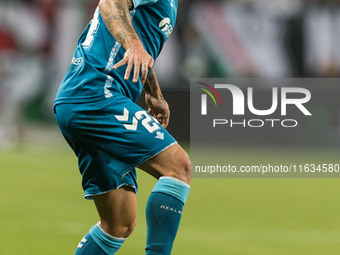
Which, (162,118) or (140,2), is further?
(162,118)

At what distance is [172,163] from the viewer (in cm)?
352

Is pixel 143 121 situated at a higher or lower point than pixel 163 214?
higher

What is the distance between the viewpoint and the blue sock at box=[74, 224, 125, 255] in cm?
401

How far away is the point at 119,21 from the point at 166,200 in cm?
91

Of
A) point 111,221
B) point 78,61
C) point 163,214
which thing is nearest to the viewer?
point 163,214

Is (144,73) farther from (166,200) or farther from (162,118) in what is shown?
(162,118)

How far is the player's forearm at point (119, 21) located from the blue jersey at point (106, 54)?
117mm

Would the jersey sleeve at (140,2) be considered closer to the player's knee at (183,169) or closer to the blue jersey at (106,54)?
the blue jersey at (106,54)

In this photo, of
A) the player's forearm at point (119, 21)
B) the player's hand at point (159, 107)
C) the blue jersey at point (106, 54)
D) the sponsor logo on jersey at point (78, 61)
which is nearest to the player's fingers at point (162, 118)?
the player's hand at point (159, 107)

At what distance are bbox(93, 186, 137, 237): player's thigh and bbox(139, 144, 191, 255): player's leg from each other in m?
0.40

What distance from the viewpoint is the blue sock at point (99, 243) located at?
4012 mm

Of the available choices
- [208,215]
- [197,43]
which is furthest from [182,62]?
[208,215]

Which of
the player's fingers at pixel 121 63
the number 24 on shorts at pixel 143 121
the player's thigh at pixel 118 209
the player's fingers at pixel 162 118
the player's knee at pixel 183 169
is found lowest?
the player's thigh at pixel 118 209

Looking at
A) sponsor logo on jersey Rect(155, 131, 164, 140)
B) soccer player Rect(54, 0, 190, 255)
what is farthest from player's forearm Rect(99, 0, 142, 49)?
sponsor logo on jersey Rect(155, 131, 164, 140)
